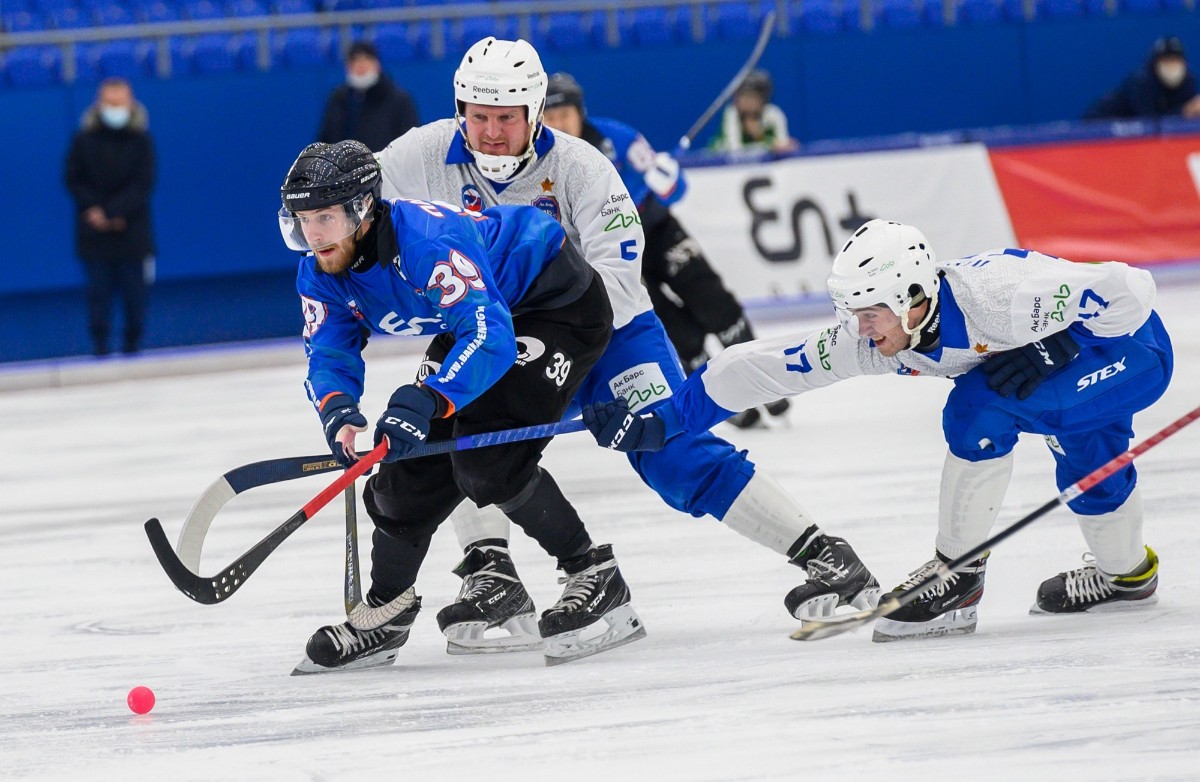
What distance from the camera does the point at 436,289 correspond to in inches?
136

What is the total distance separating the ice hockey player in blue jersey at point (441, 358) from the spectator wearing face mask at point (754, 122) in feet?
22.9

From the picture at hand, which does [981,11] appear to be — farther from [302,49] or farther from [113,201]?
[113,201]

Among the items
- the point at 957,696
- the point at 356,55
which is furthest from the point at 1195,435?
the point at 356,55

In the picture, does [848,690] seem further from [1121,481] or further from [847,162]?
[847,162]

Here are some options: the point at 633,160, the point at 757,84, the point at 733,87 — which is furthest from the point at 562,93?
the point at 757,84

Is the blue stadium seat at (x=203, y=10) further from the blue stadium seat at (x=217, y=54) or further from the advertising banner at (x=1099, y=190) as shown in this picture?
the advertising banner at (x=1099, y=190)

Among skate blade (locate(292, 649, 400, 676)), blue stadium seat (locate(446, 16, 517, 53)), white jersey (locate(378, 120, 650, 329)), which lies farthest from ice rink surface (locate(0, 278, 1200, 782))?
blue stadium seat (locate(446, 16, 517, 53))

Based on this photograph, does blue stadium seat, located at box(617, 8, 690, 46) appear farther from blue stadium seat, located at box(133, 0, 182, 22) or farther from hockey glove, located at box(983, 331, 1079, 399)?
hockey glove, located at box(983, 331, 1079, 399)

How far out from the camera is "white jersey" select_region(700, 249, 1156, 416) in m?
3.46

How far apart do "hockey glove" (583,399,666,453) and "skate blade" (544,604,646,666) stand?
0.40 meters

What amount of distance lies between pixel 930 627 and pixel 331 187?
5.35 feet

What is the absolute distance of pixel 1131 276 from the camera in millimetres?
3557

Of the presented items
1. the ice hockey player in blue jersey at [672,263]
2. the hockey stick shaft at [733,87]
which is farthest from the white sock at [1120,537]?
the hockey stick shaft at [733,87]

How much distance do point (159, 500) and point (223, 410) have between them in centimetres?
244
